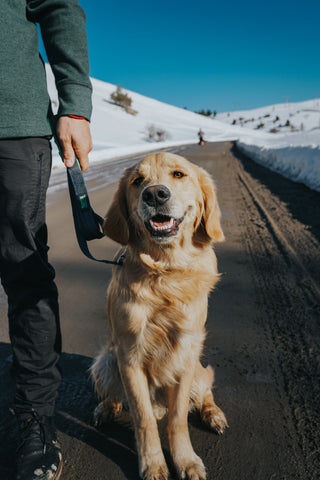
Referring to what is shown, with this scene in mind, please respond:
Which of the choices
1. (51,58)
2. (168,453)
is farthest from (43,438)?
(51,58)

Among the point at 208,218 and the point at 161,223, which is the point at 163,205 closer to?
the point at 161,223

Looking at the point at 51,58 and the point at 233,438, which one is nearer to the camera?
the point at 51,58

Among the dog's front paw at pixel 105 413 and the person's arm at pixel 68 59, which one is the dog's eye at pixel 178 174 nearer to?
the person's arm at pixel 68 59

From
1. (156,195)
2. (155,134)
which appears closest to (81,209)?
(156,195)

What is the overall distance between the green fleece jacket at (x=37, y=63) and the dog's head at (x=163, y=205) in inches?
24.9

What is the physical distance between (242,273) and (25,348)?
275cm

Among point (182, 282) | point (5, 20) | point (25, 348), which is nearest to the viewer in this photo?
point (5, 20)

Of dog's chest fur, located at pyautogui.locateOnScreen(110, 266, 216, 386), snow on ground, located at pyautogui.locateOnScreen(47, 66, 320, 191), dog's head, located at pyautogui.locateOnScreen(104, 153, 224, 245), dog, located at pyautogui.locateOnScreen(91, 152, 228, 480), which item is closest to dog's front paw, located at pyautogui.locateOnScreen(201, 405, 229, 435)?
dog, located at pyautogui.locateOnScreen(91, 152, 228, 480)

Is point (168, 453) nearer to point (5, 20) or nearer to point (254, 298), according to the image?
point (254, 298)

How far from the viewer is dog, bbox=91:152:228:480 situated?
176 cm

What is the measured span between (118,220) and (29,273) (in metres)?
0.68

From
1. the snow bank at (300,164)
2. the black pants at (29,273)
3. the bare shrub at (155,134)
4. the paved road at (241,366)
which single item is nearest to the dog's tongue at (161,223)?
the black pants at (29,273)

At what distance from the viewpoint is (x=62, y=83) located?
162cm

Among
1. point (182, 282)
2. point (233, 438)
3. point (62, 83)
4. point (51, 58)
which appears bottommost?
point (233, 438)
